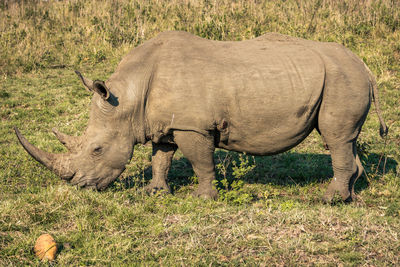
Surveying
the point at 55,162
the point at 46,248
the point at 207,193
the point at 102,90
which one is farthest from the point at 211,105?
the point at 46,248

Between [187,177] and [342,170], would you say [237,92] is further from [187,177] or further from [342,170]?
[187,177]

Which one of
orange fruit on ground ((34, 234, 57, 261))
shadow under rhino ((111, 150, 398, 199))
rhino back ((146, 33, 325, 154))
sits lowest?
shadow under rhino ((111, 150, 398, 199))

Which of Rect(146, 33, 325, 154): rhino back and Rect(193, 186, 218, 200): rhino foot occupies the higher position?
Rect(146, 33, 325, 154): rhino back

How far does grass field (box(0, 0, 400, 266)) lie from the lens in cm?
447

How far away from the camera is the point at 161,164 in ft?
21.9

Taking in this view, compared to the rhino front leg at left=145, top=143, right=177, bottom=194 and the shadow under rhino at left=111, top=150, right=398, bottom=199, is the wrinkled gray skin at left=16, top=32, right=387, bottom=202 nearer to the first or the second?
the rhino front leg at left=145, top=143, right=177, bottom=194

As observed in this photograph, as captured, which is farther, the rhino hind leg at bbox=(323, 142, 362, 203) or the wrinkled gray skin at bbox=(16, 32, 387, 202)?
the rhino hind leg at bbox=(323, 142, 362, 203)

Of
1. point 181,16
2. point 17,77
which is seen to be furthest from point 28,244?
point 181,16

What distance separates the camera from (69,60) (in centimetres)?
1389

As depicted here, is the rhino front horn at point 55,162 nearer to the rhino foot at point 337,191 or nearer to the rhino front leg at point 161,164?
the rhino front leg at point 161,164

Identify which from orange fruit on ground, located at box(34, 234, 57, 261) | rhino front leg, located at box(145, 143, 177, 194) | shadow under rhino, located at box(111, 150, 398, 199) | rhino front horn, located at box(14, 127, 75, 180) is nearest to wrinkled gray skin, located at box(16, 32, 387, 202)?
rhino front horn, located at box(14, 127, 75, 180)

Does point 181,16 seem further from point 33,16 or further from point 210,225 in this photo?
point 210,225

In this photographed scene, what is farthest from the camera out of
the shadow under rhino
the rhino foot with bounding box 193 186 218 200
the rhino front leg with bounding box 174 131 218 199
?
the shadow under rhino

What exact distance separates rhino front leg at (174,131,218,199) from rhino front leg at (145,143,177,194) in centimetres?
58
